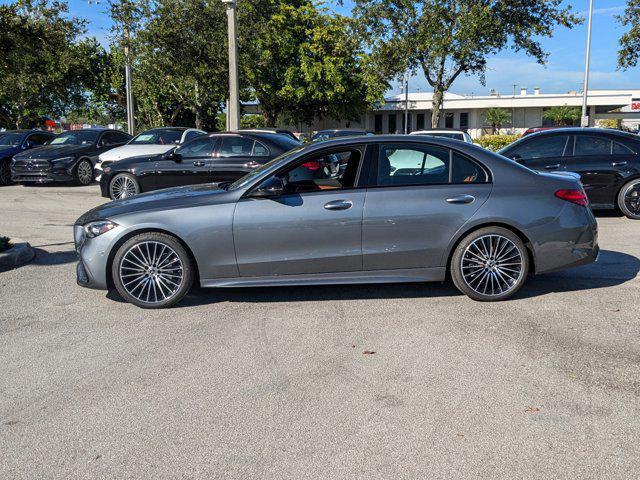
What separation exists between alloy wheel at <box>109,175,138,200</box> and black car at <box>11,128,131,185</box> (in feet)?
15.1

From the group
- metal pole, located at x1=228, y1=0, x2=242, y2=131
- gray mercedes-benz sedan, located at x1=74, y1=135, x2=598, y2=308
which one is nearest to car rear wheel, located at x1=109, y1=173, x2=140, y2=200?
metal pole, located at x1=228, y1=0, x2=242, y2=131

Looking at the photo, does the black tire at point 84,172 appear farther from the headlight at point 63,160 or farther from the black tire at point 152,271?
the black tire at point 152,271

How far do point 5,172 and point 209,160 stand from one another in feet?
29.2

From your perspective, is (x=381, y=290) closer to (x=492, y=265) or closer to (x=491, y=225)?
(x=492, y=265)

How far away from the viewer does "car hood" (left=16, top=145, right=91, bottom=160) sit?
1669 cm

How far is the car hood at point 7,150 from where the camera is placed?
17.7 metres

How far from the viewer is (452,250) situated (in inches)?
232

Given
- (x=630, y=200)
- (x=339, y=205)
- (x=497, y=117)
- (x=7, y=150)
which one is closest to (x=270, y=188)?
(x=339, y=205)

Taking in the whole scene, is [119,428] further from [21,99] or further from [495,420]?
[21,99]

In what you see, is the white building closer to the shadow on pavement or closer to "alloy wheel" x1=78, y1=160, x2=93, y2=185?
"alloy wheel" x1=78, y1=160, x2=93, y2=185

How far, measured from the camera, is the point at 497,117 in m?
54.4

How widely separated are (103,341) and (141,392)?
45.3 inches

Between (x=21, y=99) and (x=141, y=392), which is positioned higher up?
(x=21, y=99)

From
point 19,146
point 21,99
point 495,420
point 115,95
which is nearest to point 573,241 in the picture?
point 495,420
